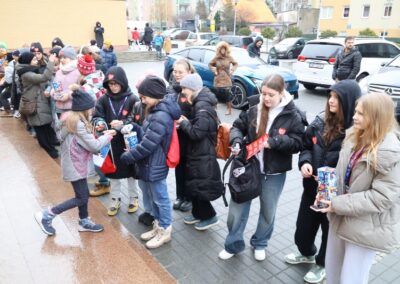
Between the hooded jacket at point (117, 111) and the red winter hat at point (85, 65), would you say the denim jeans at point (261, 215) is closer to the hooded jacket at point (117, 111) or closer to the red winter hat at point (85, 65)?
the hooded jacket at point (117, 111)

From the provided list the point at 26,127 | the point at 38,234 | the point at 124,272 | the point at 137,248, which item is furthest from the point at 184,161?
the point at 26,127

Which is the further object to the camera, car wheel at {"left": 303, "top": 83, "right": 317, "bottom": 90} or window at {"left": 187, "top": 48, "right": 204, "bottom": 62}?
car wheel at {"left": 303, "top": 83, "right": 317, "bottom": 90}

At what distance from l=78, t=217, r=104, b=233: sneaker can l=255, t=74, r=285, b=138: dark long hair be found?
207 centimetres

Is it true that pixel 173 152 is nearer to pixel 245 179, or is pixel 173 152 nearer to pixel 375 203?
pixel 245 179

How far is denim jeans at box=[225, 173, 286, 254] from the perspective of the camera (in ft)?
10.6

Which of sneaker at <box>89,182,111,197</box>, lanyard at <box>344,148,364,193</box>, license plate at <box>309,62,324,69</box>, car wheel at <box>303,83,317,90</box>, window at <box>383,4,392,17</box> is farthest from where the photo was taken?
window at <box>383,4,392,17</box>

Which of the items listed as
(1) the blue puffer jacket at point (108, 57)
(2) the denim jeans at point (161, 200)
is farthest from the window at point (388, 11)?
(2) the denim jeans at point (161, 200)

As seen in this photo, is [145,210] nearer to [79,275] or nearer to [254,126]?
[79,275]

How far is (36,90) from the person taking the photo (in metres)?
5.84

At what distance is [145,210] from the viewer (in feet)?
13.7

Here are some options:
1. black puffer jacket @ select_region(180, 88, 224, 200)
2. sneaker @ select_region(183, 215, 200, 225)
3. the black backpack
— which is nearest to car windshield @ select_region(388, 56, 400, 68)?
black puffer jacket @ select_region(180, 88, 224, 200)

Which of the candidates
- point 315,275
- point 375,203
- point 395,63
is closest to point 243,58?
point 395,63

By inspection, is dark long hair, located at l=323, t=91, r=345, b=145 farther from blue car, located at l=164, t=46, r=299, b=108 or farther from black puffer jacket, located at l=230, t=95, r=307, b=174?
blue car, located at l=164, t=46, r=299, b=108

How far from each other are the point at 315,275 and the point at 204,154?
62.1 inches
